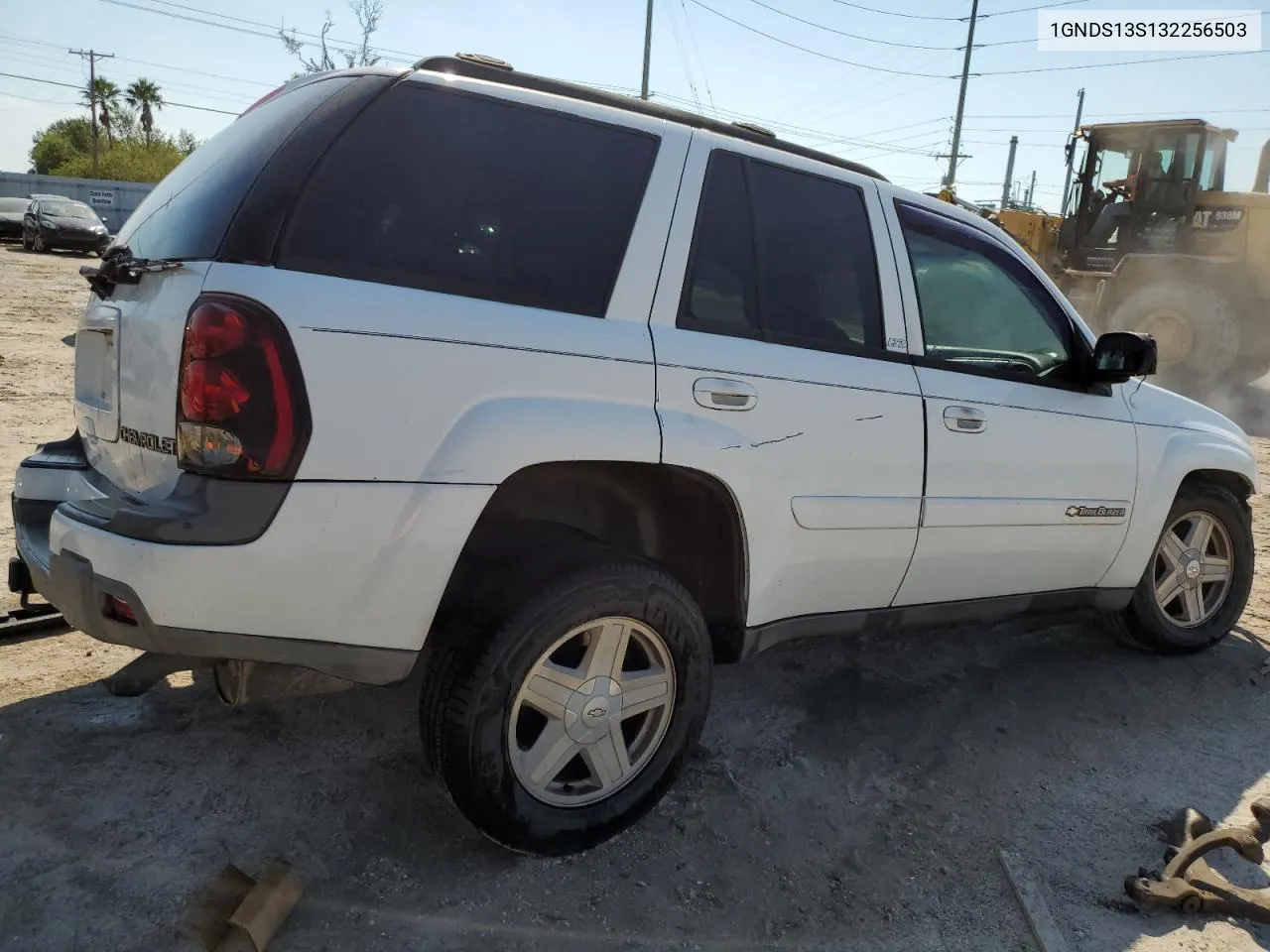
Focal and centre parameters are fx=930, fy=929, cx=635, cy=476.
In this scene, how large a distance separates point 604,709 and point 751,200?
5.18ft

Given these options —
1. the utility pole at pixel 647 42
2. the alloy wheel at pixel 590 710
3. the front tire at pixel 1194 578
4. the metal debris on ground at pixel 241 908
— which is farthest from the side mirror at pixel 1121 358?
the utility pole at pixel 647 42

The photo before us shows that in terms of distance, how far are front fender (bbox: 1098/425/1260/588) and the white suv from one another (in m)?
0.56

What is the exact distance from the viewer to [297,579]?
2053 mm

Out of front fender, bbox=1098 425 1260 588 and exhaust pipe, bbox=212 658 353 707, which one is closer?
exhaust pipe, bbox=212 658 353 707

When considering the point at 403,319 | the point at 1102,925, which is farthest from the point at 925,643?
the point at 403,319

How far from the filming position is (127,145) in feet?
183

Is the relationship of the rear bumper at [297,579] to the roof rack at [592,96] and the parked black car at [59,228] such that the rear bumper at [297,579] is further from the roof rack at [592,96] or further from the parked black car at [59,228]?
the parked black car at [59,228]

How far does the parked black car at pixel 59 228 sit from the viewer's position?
22.9m

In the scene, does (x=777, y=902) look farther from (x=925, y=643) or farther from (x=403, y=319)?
(x=925, y=643)

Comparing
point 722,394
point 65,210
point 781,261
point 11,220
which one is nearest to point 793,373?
point 722,394

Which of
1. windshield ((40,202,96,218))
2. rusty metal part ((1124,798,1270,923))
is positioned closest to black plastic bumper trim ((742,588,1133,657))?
rusty metal part ((1124,798,1270,923))

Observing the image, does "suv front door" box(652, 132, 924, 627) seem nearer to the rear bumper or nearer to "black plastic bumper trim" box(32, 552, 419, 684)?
the rear bumper

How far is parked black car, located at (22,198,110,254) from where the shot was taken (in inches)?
900

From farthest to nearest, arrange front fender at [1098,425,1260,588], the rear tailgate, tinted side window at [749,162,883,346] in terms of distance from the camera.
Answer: front fender at [1098,425,1260,588], tinted side window at [749,162,883,346], the rear tailgate
